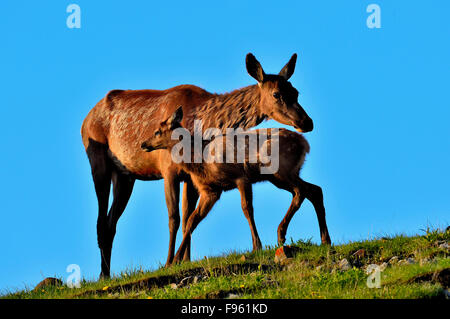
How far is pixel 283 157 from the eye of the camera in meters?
11.4

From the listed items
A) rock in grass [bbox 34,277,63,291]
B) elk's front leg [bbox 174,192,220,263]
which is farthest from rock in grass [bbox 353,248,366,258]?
rock in grass [bbox 34,277,63,291]

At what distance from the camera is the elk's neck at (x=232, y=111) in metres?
11.9

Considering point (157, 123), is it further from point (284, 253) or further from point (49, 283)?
point (284, 253)

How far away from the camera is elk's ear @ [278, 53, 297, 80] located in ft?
39.5

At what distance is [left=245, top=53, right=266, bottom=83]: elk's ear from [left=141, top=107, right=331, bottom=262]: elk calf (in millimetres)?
979

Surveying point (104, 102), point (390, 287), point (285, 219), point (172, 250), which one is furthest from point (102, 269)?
point (390, 287)

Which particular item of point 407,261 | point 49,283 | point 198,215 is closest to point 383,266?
point 407,261

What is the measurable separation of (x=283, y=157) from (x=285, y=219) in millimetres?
1124

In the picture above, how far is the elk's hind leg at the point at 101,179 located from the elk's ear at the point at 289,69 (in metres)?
4.47

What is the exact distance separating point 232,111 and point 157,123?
182 cm

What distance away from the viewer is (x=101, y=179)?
14.2 m

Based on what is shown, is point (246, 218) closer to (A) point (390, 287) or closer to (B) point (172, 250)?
(B) point (172, 250)

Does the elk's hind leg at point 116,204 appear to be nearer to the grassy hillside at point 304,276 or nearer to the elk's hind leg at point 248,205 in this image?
the grassy hillside at point 304,276

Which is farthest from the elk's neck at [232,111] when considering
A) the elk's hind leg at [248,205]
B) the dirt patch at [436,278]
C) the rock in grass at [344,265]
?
the dirt patch at [436,278]
